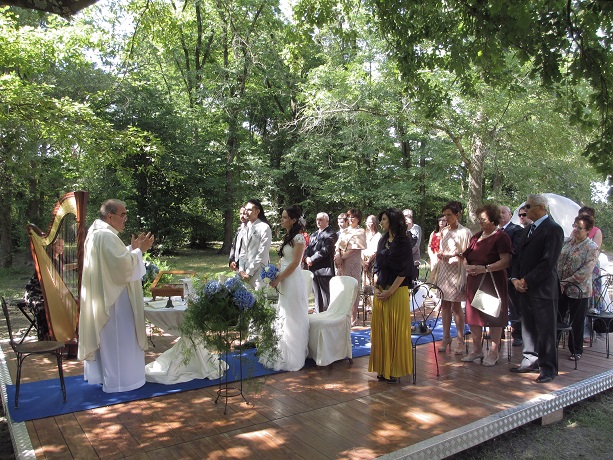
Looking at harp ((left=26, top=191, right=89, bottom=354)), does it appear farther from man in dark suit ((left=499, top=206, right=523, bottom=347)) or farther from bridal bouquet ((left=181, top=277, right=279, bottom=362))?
man in dark suit ((left=499, top=206, right=523, bottom=347))

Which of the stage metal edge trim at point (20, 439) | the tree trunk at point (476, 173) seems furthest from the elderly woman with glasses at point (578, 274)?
the tree trunk at point (476, 173)

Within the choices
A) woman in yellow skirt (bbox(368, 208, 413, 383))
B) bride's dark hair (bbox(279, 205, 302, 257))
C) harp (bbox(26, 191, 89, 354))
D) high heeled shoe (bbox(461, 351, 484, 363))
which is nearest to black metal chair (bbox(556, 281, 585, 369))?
high heeled shoe (bbox(461, 351, 484, 363))

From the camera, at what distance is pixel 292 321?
5.59 metres

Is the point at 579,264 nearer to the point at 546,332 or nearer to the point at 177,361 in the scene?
the point at 546,332

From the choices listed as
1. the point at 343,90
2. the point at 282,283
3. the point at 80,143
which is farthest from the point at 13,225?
the point at 282,283

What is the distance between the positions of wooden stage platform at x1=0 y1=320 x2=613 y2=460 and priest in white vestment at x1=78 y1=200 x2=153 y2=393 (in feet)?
1.52

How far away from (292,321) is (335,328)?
524 mm

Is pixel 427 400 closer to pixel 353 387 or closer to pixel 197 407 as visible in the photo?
pixel 353 387

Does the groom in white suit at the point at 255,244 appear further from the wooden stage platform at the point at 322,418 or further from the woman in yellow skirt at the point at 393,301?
the woman in yellow skirt at the point at 393,301

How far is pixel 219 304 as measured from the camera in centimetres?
429

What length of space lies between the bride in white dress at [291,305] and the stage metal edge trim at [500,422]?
2185 millimetres

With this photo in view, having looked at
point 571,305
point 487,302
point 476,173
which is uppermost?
point 476,173

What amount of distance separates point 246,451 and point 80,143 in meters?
8.20

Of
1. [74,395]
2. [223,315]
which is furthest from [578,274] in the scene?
[74,395]
